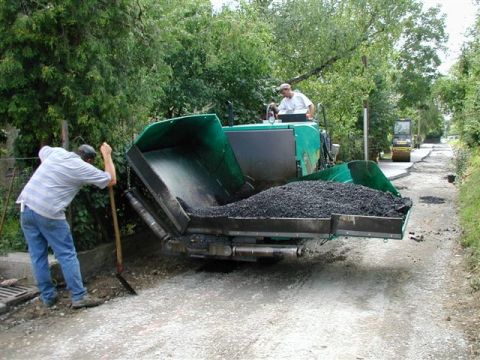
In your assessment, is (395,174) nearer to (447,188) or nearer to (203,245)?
(447,188)

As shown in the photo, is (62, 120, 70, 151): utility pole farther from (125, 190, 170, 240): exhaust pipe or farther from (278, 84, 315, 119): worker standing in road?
(278, 84, 315, 119): worker standing in road

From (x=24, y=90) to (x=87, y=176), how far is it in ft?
4.53

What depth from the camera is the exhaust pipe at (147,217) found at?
5.46 metres

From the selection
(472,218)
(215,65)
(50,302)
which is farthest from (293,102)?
(50,302)

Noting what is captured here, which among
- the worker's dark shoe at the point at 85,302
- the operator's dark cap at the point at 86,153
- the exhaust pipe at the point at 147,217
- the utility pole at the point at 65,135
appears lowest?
the worker's dark shoe at the point at 85,302

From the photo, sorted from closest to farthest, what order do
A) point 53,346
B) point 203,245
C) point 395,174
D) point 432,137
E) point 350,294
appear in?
point 53,346 → point 350,294 → point 203,245 → point 395,174 → point 432,137

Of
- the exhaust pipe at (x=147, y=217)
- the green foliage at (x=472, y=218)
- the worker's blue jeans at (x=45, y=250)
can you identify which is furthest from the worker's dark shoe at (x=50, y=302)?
the green foliage at (x=472, y=218)

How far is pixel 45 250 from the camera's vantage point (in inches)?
188

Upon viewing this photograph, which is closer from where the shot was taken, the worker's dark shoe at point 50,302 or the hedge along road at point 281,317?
the hedge along road at point 281,317

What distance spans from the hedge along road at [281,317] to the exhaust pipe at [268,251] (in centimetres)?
33

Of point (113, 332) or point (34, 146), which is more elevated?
point (34, 146)

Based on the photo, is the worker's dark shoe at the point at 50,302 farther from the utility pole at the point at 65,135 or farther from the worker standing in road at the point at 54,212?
the utility pole at the point at 65,135

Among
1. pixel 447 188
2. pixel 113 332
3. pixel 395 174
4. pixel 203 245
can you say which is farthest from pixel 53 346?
pixel 395 174

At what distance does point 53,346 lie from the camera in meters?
3.85
